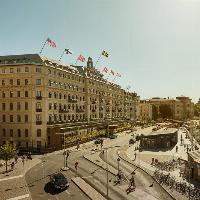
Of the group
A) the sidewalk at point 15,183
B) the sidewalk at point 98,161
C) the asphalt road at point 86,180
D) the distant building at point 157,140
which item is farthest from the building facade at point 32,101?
the distant building at point 157,140

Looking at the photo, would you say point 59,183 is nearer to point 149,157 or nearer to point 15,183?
point 15,183

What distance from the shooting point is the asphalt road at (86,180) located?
42.8 metres

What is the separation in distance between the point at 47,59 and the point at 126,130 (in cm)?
5818

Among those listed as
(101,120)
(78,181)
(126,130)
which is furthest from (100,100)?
(78,181)

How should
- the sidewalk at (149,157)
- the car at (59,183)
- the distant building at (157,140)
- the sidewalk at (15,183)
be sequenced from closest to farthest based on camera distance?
the sidewalk at (15,183) → the car at (59,183) → the sidewalk at (149,157) → the distant building at (157,140)

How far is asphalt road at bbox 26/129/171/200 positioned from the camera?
4278cm

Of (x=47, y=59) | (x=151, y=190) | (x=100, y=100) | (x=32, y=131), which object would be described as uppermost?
(x=47, y=59)

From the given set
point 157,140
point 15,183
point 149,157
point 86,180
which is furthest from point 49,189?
point 157,140

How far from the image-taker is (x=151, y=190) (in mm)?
45344

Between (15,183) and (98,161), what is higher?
(98,161)

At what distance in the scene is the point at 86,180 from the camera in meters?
50.8

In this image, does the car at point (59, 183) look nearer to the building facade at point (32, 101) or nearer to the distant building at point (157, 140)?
the building facade at point (32, 101)

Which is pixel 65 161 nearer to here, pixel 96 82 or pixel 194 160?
pixel 194 160

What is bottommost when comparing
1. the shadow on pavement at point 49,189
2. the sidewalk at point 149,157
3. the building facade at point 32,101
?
the shadow on pavement at point 49,189
